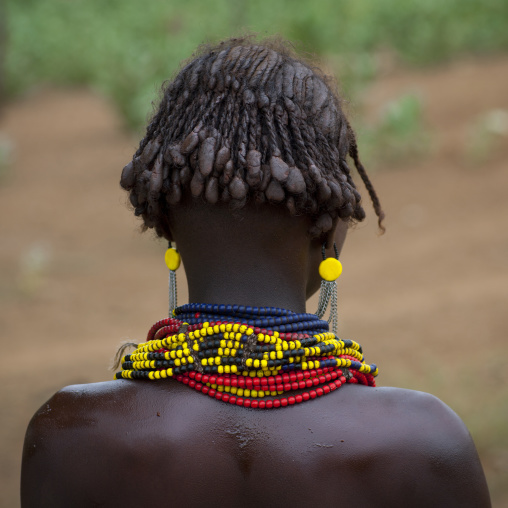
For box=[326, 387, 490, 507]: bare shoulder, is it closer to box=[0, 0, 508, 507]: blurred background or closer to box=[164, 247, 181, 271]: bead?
box=[164, 247, 181, 271]: bead

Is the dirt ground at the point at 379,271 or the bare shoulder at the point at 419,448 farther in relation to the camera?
the dirt ground at the point at 379,271

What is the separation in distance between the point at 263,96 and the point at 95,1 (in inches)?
818

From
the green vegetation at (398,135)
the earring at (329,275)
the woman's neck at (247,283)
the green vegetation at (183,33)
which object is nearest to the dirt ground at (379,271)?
the green vegetation at (398,135)

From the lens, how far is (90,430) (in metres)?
1.66

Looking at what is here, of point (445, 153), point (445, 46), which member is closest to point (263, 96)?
point (445, 153)

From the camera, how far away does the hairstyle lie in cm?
162

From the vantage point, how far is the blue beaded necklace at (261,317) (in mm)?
1655

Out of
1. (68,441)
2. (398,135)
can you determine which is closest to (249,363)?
(68,441)

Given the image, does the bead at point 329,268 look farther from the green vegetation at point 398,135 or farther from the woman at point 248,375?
the green vegetation at point 398,135

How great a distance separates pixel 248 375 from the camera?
162 centimetres

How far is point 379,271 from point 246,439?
5.81 meters

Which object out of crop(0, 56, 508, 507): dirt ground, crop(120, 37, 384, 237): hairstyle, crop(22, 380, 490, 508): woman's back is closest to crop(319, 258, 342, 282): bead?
crop(120, 37, 384, 237): hairstyle

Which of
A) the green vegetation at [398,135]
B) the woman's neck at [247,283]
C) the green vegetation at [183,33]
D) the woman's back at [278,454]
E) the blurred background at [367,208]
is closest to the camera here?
the woman's back at [278,454]

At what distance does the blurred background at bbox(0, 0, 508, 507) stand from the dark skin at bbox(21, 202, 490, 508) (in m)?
0.58
